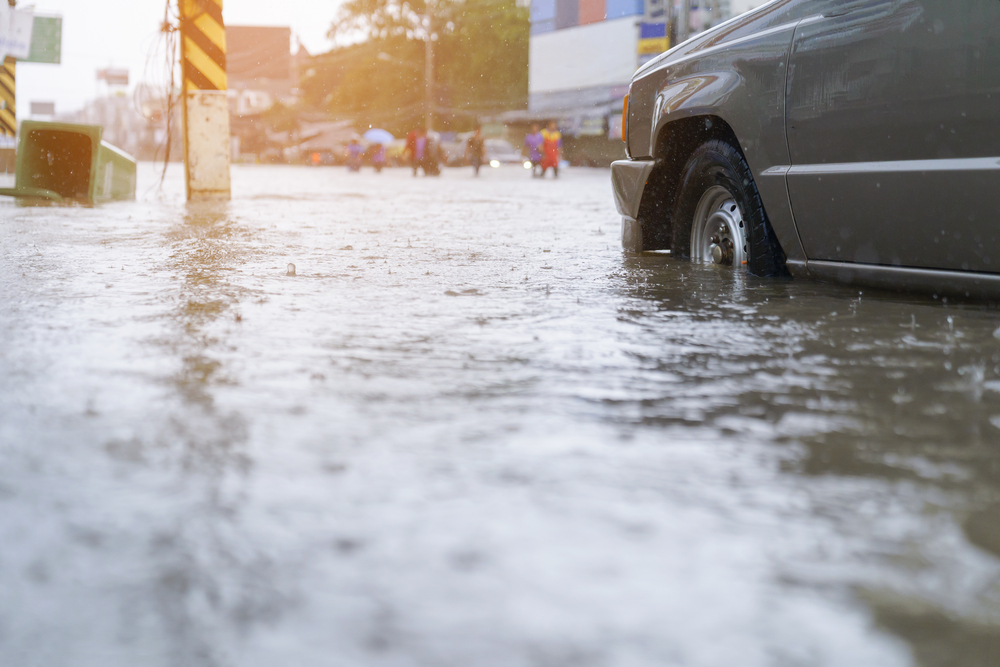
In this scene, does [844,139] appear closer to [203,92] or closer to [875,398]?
[875,398]

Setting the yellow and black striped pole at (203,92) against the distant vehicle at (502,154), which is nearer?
the yellow and black striped pole at (203,92)

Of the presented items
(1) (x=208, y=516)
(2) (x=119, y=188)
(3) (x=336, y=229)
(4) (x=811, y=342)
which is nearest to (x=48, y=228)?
(3) (x=336, y=229)

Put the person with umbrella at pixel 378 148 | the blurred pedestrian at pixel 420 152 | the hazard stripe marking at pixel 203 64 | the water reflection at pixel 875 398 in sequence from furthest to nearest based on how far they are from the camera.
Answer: the person with umbrella at pixel 378 148
the blurred pedestrian at pixel 420 152
the hazard stripe marking at pixel 203 64
the water reflection at pixel 875 398

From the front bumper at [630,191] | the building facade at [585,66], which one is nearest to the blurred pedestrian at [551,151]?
the building facade at [585,66]

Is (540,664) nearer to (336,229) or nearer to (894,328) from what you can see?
(894,328)

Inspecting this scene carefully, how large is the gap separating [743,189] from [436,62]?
6727 centimetres

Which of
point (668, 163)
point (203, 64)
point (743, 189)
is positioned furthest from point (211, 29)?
point (743, 189)

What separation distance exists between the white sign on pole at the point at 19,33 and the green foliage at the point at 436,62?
4628 cm

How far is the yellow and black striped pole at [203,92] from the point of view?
12.1 meters

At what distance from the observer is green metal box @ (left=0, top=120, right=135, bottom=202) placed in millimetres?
11875

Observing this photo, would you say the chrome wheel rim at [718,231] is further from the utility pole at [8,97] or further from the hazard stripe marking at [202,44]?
the utility pole at [8,97]

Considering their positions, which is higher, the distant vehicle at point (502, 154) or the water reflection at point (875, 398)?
the distant vehicle at point (502, 154)

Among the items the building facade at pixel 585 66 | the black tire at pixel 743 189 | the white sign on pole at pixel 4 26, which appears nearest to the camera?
the black tire at pixel 743 189

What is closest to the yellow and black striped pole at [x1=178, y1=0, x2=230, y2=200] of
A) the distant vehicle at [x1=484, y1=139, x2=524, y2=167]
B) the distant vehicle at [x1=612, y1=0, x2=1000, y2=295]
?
the distant vehicle at [x1=612, y1=0, x2=1000, y2=295]
